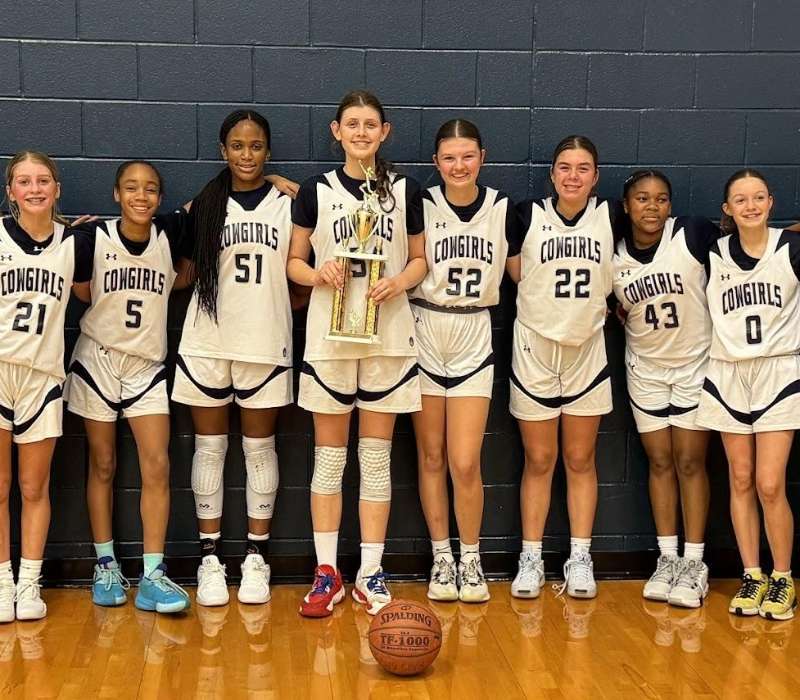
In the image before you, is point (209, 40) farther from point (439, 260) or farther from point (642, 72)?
point (642, 72)

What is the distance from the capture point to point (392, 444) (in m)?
3.95

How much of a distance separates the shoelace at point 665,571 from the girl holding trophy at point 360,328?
3.26 ft

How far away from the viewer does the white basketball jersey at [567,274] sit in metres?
3.68

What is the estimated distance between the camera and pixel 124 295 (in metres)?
3.58

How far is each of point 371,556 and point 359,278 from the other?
0.96 metres

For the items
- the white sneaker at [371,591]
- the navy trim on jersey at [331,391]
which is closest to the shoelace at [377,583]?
the white sneaker at [371,591]

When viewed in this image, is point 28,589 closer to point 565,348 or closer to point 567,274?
point 565,348

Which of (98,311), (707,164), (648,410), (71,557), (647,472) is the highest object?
(707,164)

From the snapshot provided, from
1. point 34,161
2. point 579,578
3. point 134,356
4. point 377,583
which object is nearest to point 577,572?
point 579,578

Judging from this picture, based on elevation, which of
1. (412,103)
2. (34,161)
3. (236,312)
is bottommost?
(236,312)

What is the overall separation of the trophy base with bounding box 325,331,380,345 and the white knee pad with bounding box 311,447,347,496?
432 mm

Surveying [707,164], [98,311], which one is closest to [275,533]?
[98,311]

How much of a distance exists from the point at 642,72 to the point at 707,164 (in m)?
0.42

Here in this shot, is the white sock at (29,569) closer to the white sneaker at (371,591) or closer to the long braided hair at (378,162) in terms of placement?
the white sneaker at (371,591)
